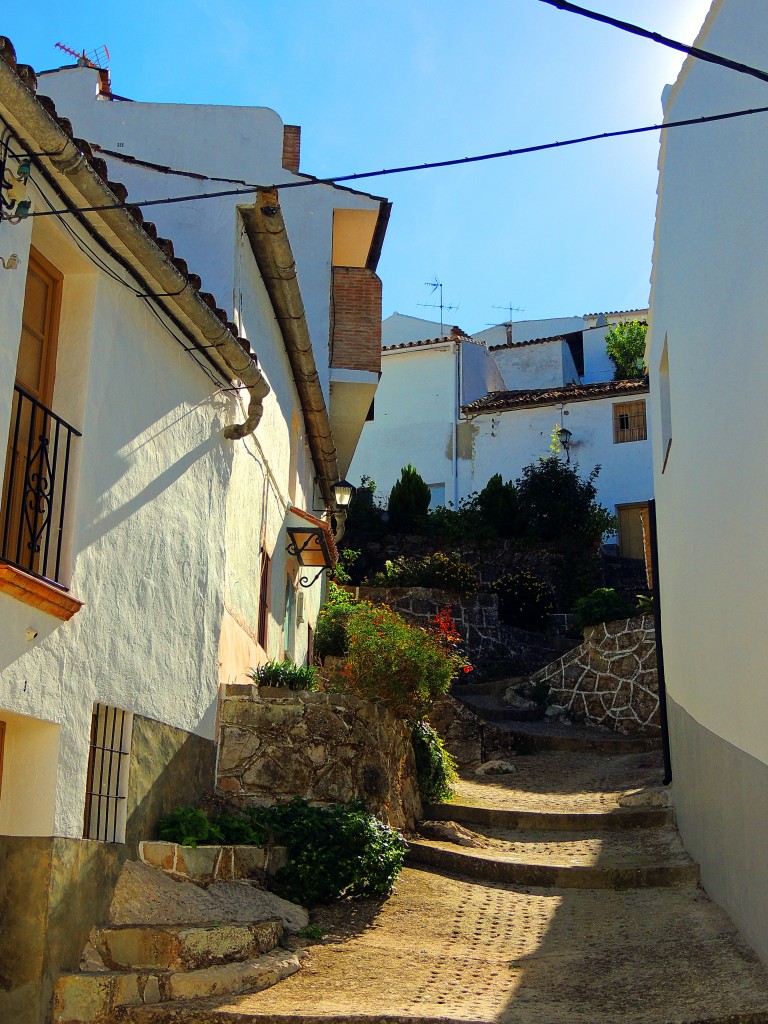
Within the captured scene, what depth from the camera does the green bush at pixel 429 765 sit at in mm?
11555

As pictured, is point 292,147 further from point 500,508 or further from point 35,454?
point 35,454

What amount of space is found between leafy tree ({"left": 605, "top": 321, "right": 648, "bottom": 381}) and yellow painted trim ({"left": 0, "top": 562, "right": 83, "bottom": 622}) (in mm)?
30468

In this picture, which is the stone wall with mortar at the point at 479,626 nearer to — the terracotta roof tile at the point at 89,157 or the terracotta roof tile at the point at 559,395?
the terracotta roof tile at the point at 559,395

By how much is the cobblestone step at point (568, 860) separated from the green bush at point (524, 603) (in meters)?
12.6

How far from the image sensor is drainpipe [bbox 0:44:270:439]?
5.77m

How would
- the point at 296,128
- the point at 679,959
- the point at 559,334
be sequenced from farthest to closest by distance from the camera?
the point at 559,334 → the point at 296,128 → the point at 679,959

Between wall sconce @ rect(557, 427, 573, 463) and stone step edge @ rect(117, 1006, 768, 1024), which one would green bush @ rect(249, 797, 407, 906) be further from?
wall sconce @ rect(557, 427, 573, 463)

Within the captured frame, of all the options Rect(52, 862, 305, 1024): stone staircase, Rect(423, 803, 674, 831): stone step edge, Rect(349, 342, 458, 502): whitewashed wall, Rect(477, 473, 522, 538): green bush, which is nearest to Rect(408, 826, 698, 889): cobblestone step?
Rect(423, 803, 674, 831): stone step edge

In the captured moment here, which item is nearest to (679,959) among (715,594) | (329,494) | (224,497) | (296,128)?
(715,594)

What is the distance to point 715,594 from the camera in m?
8.28

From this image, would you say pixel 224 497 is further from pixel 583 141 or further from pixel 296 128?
pixel 296 128

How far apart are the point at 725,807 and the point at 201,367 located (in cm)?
521

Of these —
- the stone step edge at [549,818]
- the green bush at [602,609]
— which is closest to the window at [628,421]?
the green bush at [602,609]

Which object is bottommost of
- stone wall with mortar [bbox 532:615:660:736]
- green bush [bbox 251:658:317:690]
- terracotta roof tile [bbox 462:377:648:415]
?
green bush [bbox 251:658:317:690]
